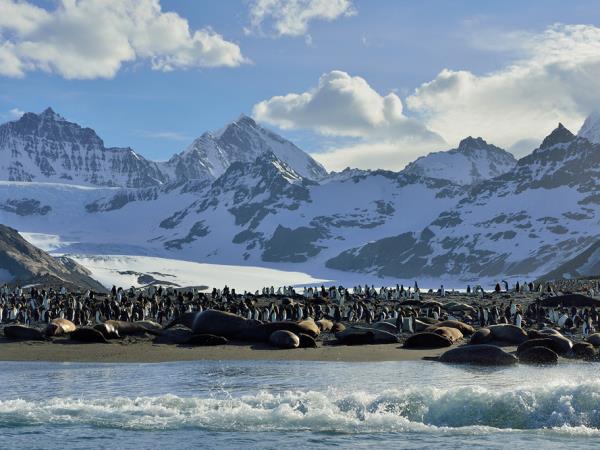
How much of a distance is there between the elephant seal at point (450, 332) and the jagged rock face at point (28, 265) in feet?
417

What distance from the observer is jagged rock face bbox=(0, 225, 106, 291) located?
161m

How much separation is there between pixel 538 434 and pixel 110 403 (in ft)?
32.8

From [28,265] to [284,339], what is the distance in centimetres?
14383

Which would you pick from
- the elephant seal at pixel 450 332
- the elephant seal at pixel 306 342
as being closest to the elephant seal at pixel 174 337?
the elephant seal at pixel 306 342

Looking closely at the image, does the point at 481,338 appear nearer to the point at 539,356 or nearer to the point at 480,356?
the point at 539,356

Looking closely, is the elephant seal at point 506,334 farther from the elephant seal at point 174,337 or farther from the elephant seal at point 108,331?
the elephant seal at point 108,331

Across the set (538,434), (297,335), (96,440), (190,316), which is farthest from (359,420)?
(190,316)

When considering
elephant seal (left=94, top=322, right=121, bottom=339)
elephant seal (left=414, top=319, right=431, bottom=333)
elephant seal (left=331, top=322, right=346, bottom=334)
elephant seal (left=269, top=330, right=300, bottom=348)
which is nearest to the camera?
elephant seal (left=269, top=330, right=300, bottom=348)

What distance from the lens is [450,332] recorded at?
34031 millimetres

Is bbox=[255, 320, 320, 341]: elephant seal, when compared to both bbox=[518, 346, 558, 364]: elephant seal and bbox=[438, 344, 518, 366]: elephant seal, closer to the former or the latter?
bbox=[438, 344, 518, 366]: elephant seal

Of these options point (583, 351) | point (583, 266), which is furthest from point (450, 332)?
point (583, 266)

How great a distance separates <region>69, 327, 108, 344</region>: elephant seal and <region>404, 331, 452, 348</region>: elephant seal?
12.4 meters

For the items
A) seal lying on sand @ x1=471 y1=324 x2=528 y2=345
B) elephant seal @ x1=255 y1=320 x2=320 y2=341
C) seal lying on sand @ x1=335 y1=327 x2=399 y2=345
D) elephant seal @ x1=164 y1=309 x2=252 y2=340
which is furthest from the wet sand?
seal lying on sand @ x1=471 y1=324 x2=528 y2=345

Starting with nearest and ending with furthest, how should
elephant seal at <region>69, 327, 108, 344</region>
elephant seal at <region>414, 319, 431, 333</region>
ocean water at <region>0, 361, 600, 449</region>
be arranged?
1. ocean water at <region>0, 361, 600, 449</region>
2. elephant seal at <region>69, 327, 108, 344</region>
3. elephant seal at <region>414, 319, 431, 333</region>
